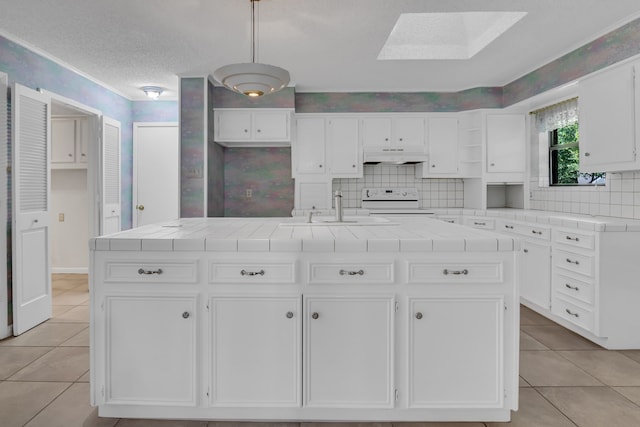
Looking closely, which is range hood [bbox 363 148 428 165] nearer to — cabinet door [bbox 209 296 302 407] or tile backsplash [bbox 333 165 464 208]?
tile backsplash [bbox 333 165 464 208]

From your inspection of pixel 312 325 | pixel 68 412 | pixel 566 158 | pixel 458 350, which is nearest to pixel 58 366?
pixel 68 412

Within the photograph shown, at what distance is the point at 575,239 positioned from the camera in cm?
306

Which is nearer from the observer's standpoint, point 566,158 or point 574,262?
point 574,262

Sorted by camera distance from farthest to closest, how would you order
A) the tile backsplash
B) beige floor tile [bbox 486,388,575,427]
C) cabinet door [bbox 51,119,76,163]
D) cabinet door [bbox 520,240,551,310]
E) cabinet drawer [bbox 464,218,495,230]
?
the tile backsplash → cabinet door [bbox 51,119,76,163] → cabinet drawer [bbox 464,218,495,230] → cabinet door [bbox 520,240,551,310] → beige floor tile [bbox 486,388,575,427]

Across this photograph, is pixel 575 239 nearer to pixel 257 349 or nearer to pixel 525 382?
pixel 525 382

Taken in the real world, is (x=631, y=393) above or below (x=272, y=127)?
below

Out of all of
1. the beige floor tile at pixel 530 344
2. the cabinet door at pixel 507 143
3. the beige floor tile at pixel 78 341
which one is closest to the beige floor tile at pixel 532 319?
the beige floor tile at pixel 530 344

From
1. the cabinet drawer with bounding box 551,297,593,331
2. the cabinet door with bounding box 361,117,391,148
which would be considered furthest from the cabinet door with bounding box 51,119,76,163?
the cabinet drawer with bounding box 551,297,593,331

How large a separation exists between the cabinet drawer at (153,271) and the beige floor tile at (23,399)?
2.97 feet

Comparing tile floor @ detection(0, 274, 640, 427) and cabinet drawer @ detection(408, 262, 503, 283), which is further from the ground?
cabinet drawer @ detection(408, 262, 503, 283)

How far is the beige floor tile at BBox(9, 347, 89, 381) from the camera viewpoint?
243 cm

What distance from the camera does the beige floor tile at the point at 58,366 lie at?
243 cm

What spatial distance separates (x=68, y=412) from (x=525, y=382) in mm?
2574

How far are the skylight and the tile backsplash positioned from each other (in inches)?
68.7
